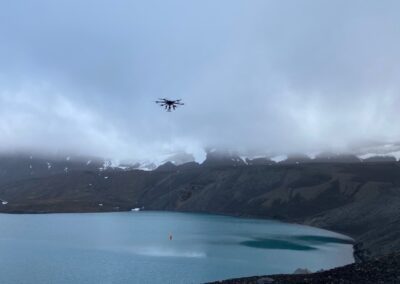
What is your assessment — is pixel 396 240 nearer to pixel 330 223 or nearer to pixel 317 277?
pixel 317 277

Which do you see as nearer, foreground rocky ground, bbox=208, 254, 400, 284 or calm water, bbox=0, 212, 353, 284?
foreground rocky ground, bbox=208, 254, 400, 284

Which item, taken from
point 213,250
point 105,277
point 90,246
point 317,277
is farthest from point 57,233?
point 317,277

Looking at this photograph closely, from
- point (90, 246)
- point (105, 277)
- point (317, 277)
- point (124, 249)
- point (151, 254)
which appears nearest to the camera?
point (317, 277)

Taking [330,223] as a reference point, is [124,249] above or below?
below

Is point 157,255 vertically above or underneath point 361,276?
above

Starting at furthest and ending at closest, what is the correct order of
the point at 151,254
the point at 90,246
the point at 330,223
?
the point at 330,223 → the point at 90,246 → the point at 151,254

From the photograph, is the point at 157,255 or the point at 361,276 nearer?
the point at 361,276

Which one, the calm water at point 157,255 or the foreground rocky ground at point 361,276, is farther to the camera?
the calm water at point 157,255

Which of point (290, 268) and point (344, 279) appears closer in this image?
point (344, 279)
